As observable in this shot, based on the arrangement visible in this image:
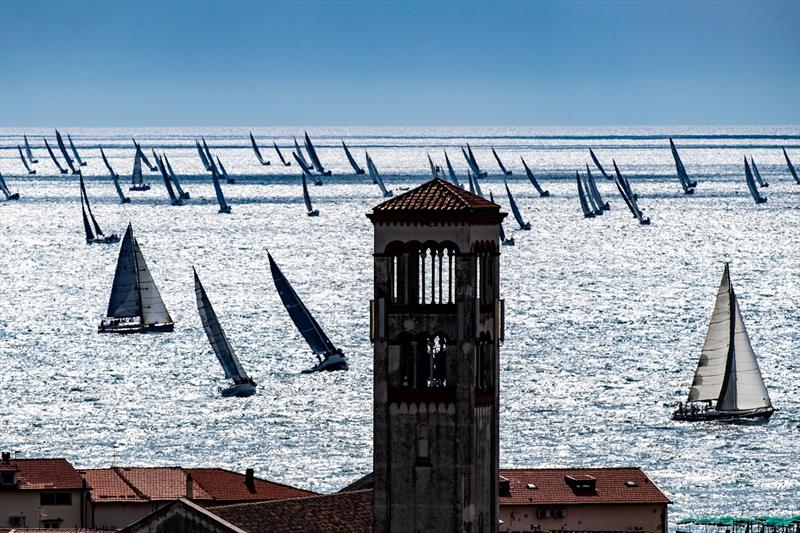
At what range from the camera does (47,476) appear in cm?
8588

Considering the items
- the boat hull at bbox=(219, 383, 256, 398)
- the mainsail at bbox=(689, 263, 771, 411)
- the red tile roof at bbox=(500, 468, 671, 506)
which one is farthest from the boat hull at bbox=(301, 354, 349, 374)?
the red tile roof at bbox=(500, 468, 671, 506)

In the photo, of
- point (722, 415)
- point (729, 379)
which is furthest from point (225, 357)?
point (729, 379)

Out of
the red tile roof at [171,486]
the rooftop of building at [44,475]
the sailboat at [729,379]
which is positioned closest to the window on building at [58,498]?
the rooftop of building at [44,475]

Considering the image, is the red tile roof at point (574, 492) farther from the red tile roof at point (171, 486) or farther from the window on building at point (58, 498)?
the window on building at point (58, 498)

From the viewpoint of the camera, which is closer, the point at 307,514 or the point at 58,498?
the point at 307,514

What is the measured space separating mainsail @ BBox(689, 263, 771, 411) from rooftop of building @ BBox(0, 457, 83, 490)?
224 feet

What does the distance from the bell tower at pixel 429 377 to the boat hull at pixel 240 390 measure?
98291 millimetres

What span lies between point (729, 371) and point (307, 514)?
8767cm

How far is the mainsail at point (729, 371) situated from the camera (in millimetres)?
145875

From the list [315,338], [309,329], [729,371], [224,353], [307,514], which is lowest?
[307,514]

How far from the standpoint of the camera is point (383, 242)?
57.4m

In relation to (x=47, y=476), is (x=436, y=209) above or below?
above

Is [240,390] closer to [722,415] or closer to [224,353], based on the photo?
Answer: [224,353]

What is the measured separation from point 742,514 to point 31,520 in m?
42.3
